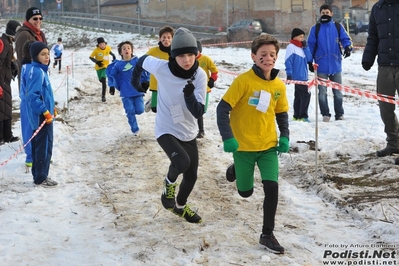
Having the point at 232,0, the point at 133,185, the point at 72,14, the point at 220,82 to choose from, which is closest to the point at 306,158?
the point at 133,185

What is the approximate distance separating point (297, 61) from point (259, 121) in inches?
→ 246

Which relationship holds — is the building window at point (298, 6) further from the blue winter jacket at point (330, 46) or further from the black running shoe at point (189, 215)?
the black running shoe at point (189, 215)

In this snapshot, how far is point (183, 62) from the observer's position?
5215mm

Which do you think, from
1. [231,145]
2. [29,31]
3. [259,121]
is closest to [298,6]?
[29,31]

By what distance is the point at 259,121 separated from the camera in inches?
196

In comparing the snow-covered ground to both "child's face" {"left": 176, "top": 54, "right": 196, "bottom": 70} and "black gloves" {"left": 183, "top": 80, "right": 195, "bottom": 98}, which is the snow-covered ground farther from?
"child's face" {"left": 176, "top": 54, "right": 196, "bottom": 70}

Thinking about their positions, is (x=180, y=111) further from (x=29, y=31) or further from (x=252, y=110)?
(x=29, y=31)

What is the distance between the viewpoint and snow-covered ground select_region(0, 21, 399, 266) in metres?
4.70

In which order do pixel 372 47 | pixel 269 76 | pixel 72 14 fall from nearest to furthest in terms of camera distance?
pixel 269 76 → pixel 372 47 → pixel 72 14

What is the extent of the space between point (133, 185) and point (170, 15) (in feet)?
167

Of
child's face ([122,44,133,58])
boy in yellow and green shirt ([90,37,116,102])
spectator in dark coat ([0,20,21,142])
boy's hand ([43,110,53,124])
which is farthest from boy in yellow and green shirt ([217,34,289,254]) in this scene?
boy in yellow and green shirt ([90,37,116,102])

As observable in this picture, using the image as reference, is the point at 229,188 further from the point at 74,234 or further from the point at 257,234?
the point at 74,234

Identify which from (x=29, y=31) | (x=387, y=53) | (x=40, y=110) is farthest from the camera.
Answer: (x=29, y=31)

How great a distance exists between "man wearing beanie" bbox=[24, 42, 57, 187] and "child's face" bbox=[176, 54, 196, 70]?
2.22m
